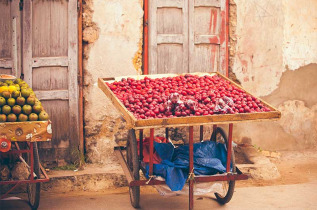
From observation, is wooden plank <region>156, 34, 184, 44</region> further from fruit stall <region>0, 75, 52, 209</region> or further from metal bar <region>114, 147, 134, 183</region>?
fruit stall <region>0, 75, 52, 209</region>

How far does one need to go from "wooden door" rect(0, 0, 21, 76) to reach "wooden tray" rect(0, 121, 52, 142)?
5.65 ft

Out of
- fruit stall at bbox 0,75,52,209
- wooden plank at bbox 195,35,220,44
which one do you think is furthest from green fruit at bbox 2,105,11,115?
wooden plank at bbox 195,35,220,44

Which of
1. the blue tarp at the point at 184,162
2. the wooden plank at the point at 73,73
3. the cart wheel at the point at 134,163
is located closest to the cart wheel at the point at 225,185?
the blue tarp at the point at 184,162

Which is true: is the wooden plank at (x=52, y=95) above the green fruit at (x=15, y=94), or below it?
below

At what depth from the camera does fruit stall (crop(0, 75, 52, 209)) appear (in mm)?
4688

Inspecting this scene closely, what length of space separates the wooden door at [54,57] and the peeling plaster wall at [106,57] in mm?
193

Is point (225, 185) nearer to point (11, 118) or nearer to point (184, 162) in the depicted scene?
point (184, 162)

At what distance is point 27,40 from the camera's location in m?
6.24

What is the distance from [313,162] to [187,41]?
8.27 ft

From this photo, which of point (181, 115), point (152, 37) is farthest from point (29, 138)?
point (152, 37)

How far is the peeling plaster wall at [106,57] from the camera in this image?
21.1 ft

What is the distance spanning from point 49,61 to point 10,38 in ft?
1.85

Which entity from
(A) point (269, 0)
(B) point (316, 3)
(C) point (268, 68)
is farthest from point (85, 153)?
(B) point (316, 3)

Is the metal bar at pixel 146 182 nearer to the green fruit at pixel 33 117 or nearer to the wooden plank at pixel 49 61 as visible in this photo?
the green fruit at pixel 33 117
